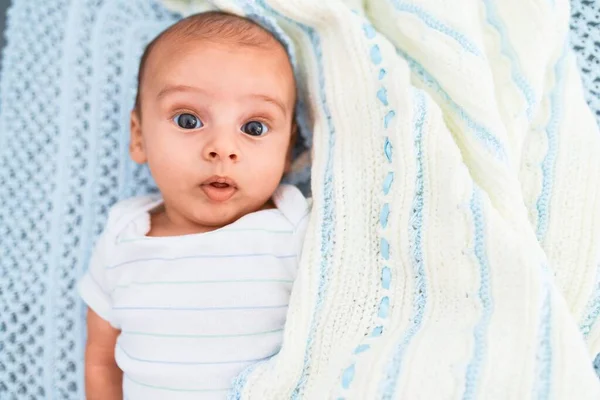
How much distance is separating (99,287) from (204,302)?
0.76ft

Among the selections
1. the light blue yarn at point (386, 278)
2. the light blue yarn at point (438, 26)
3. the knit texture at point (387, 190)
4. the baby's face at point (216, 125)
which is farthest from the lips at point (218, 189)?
the light blue yarn at point (438, 26)

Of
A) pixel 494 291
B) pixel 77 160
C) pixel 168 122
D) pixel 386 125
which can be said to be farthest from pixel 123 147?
pixel 494 291

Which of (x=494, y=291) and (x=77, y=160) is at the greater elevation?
(x=77, y=160)

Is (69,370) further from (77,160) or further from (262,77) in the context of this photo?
(262,77)

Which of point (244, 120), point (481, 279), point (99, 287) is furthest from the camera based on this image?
point (99, 287)

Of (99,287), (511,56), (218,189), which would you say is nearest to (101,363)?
(99,287)

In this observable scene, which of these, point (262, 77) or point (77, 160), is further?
Answer: point (77, 160)

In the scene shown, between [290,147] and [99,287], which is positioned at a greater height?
[290,147]

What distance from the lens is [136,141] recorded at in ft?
3.64

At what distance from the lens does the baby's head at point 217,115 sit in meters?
0.99

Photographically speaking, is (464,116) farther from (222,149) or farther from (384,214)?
(222,149)

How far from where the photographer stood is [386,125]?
1000 mm

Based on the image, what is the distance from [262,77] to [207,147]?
0.14 m

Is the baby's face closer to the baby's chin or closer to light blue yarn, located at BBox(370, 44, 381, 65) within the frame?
the baby's chin
